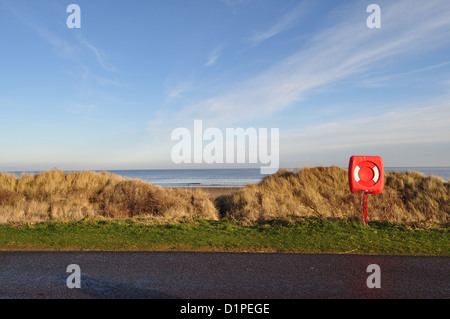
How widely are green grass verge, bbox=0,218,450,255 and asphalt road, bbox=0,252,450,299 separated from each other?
1.64 ft

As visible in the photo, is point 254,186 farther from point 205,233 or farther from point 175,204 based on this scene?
point 205,233

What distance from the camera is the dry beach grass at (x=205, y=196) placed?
13.6m

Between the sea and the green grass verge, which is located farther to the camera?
the sea

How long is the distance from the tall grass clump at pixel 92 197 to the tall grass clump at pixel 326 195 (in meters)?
1.64

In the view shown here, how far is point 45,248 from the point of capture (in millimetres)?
7078

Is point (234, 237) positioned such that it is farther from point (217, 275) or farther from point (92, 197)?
point (92, 197)

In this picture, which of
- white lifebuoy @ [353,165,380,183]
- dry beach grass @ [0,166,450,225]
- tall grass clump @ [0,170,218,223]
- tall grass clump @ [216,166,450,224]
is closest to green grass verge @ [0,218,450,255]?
white lifebuoy @ [353,165,380,183]

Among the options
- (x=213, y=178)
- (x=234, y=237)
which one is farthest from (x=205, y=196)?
(x=213, y=178)

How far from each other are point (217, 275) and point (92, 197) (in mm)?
12697

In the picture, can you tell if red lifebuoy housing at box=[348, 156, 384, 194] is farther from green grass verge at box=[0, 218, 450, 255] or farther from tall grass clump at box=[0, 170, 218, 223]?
tall grass clump at box=[0, 170, 218, 223]

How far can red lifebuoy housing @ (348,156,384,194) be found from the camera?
9.29m

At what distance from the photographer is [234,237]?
7832 millimetres

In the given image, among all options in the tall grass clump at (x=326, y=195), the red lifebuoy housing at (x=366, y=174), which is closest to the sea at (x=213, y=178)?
the tall grass clump at (x=326, y=195)
